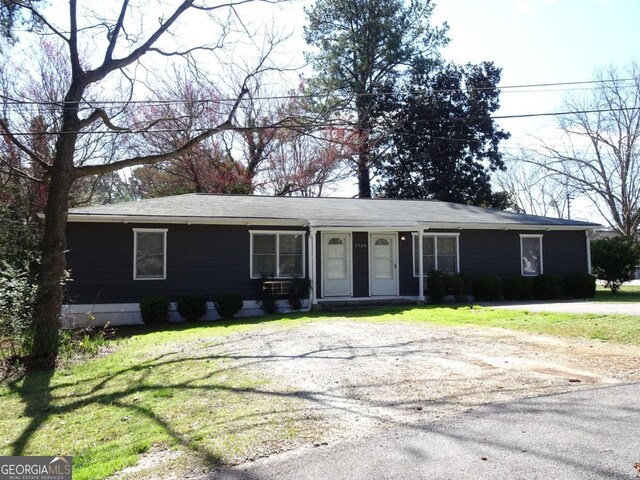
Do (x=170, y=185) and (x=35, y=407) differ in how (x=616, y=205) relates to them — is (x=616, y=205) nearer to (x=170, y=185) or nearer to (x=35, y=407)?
(x=170, y=185)

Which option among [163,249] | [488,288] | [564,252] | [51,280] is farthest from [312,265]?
[564,252]

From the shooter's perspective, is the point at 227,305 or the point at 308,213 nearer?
the point at 227,305

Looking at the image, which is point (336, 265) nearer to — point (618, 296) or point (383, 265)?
point (383, 265)

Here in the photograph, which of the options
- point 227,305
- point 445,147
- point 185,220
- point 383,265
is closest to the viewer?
point 227,305

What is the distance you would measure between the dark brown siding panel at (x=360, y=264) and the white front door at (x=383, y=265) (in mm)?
189

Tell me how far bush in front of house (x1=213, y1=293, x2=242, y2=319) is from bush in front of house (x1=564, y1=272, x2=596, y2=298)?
1088 cm

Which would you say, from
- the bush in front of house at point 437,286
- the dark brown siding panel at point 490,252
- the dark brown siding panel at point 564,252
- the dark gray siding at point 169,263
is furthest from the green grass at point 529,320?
the dark brown siding panel at point 564,252

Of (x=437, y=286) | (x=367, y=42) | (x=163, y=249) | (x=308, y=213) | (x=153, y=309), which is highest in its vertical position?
(x=367, y=42)

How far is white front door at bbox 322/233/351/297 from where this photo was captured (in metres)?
15.7

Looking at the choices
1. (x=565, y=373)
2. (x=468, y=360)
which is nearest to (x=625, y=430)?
(x=565, y=373)

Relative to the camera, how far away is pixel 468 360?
285 inches

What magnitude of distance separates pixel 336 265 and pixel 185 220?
467 centimetres

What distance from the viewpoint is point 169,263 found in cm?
1426

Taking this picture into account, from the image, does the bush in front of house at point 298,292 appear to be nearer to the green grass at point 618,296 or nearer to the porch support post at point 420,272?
the porch support post at point 420,272
